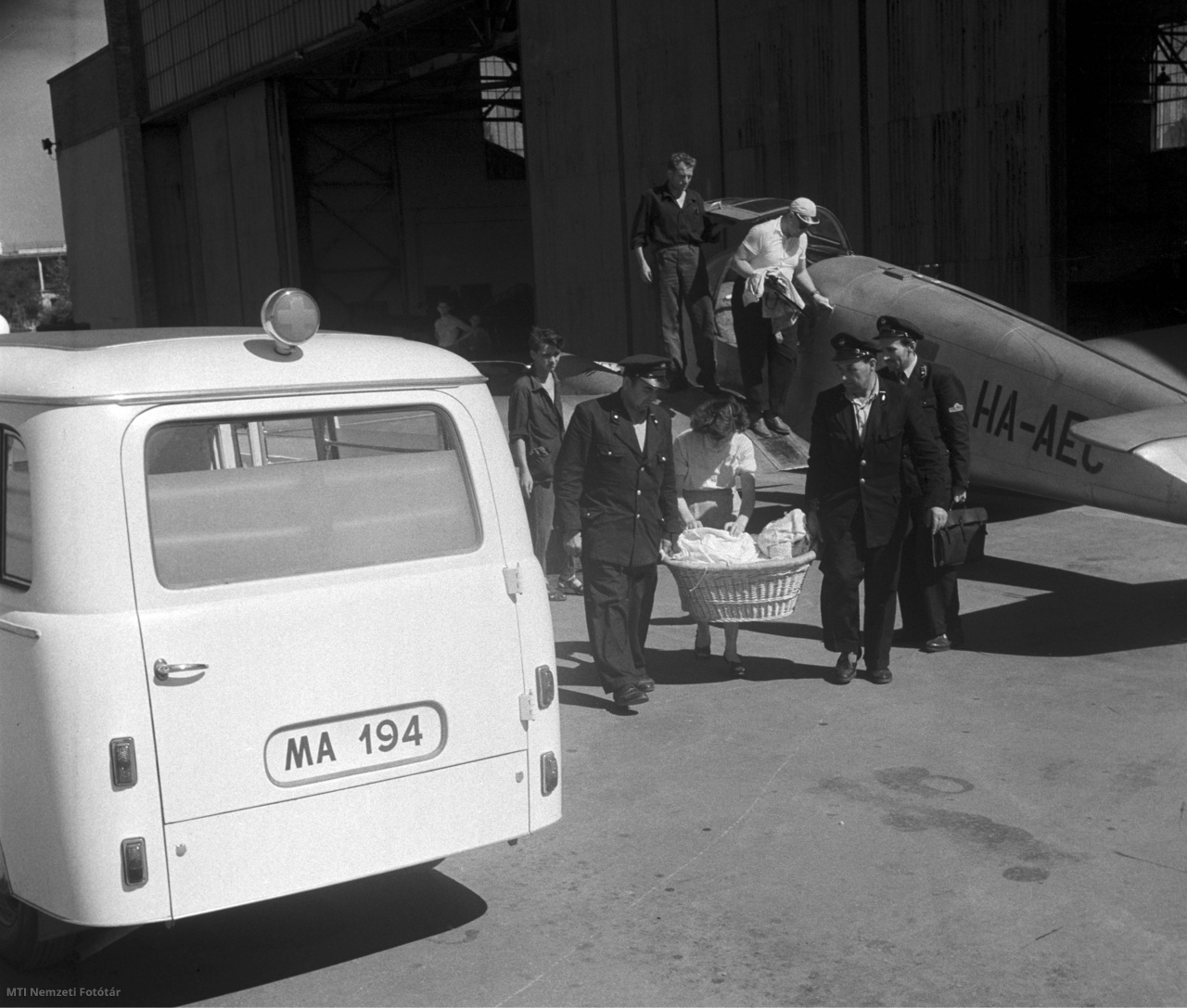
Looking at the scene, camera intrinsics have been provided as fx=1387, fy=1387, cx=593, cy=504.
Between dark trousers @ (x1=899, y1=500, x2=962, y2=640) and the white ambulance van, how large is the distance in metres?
3.78

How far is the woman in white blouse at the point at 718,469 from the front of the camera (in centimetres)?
796

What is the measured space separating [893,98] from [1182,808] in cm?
1167

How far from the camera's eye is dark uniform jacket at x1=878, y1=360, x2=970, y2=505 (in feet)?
26.4

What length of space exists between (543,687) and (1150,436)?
444cm

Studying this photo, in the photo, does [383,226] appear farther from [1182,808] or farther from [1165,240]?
[1182,808]

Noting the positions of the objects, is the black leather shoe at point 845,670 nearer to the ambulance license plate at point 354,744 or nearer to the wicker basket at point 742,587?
the wicker basket at point 742,587

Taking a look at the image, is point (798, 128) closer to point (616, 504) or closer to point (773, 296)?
point (773, 296)

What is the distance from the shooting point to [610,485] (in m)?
7.23

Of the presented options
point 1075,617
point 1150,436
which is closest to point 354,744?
point 1150,436

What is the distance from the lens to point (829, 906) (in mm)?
4914

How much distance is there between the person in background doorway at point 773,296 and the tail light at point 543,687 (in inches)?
314

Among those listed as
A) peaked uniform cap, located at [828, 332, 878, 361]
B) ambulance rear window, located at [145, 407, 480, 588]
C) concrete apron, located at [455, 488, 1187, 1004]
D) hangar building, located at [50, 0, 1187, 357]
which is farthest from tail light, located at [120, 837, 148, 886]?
hangar building, located at [50, 0, 1187, 357]

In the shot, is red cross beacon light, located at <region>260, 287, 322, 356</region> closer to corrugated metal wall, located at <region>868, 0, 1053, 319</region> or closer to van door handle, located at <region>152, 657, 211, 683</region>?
van door handle, located at <region>152, 657, 211, 683</region>

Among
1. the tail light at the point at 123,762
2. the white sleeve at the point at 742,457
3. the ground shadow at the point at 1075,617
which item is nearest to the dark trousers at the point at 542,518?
the white sleeve at the point at 742,457
